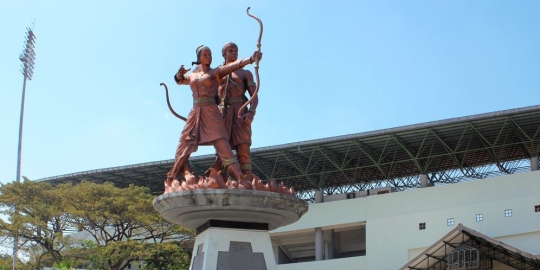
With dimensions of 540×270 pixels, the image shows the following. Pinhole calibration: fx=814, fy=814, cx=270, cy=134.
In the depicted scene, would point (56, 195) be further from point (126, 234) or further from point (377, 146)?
point (377, 146)

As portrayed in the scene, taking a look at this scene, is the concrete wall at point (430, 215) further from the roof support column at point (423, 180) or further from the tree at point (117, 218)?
the tree at point (117, 218)

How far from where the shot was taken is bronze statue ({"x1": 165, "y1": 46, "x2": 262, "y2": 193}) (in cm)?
1605

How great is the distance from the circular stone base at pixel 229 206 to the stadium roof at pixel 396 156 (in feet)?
74.7

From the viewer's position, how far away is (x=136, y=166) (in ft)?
148

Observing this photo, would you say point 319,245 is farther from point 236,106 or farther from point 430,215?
point 236,106

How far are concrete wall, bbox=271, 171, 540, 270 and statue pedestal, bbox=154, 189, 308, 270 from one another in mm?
21549

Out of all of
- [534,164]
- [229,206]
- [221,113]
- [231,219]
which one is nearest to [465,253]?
[534,164]

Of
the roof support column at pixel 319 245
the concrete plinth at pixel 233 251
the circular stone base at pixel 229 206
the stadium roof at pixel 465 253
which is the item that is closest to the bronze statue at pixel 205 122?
the circular stone base at pixel 229 206

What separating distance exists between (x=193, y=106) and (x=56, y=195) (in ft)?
79.7

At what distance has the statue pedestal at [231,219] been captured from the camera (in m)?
14.8

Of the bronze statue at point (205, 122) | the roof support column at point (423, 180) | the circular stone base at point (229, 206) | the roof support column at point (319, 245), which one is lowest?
the circular stone base at point (229, 206)

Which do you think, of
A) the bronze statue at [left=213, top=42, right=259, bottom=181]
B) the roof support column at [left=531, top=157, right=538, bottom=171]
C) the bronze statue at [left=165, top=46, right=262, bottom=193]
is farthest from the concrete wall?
the bronze statue at [left=165, top=46, right=262, bottom=193]

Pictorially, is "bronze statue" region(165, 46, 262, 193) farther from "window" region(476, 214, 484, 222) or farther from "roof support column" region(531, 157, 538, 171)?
"roof support column" region(531, 157, 538, 171)

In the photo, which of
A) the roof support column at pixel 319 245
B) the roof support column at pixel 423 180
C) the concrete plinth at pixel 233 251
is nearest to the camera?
the concrete plinth at pixel 233 251
